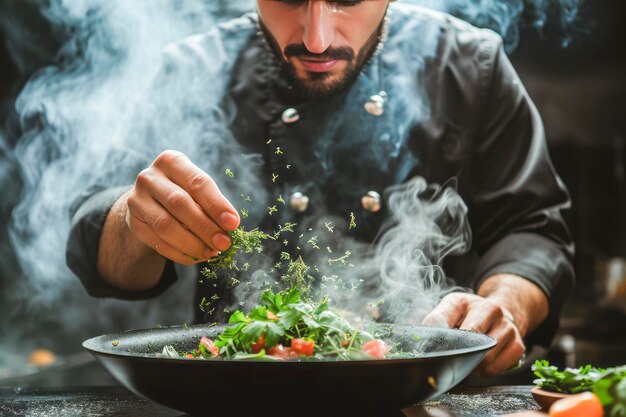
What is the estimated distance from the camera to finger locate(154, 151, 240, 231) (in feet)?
5.24

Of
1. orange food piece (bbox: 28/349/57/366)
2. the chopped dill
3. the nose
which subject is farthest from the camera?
orange food piece (bbox: 28/349/57/366)

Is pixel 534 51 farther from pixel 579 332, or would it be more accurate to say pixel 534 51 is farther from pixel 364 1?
pixel 364 1

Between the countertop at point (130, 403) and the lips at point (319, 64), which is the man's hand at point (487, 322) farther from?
the lips at point (319, 64)

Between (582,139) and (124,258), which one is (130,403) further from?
(582,139)

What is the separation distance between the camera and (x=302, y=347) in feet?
4.89

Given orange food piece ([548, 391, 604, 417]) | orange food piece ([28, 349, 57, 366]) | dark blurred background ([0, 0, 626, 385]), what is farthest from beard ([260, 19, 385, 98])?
orange food piece ([28, 349, 57, 366])

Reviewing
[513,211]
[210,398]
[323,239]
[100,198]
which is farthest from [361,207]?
[210,398]

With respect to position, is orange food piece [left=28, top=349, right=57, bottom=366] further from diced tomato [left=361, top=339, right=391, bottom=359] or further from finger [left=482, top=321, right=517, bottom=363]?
diced tomato [left=361, top=339, right=391, bottom=359]

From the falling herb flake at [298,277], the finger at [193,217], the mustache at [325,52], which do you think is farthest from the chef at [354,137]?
the finger at [193,217]

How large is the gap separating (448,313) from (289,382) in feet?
2.65

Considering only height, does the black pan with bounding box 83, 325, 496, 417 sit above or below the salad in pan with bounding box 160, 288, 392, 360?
above

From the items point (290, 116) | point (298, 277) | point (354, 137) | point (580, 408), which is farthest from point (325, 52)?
point (580, 408)

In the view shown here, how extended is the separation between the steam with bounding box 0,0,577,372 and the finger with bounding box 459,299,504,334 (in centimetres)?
30

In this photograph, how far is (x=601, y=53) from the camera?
4.60 metres
